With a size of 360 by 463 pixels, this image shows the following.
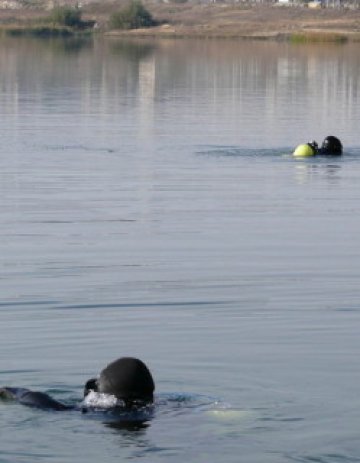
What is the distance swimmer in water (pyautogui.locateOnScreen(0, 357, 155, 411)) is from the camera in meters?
12.2

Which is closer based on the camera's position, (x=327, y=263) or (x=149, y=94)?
(x=327, y=263)

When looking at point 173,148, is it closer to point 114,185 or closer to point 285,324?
point 114,185

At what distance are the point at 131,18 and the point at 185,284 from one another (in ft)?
346

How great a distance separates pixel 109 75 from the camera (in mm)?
64688

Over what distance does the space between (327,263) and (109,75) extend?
46149 millimetres

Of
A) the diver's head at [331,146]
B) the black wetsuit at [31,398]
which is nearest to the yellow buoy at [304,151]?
the diver's head at [331,146]

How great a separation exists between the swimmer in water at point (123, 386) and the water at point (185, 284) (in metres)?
0.11

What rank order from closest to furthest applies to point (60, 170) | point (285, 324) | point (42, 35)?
point (285, 324) < point (60, 170) < point (42, 35)

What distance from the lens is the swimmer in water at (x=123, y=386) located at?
12.2 m

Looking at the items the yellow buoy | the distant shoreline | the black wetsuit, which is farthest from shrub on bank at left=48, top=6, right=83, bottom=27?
the black wetsuit

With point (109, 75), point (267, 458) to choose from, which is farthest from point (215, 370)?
point (109, 75)

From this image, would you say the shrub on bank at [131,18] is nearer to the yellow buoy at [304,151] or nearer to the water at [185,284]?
the water at [185,284]

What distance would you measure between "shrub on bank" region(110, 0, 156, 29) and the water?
8048 cm

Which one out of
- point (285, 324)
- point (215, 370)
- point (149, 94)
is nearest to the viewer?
point (215, 370)
